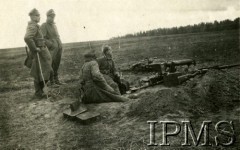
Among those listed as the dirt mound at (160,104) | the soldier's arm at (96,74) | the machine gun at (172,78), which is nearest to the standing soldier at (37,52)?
the soldier's arm at (96,74)

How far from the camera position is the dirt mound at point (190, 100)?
5531 mm

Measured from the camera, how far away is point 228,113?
18.1 feet

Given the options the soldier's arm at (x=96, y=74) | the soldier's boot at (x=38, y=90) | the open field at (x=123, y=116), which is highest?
the soldier's arm at (x=96, y=74)

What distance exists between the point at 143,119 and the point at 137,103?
2.20 feet

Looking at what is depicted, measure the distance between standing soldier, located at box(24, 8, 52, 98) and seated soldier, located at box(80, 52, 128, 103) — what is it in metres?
1.69

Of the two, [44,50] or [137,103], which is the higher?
[44,50]

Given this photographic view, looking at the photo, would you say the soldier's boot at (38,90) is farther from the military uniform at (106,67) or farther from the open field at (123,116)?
the military uniform at (106,67)

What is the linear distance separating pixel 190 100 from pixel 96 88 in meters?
2.08

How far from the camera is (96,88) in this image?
21.4 feet

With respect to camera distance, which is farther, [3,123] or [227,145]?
[3,123]

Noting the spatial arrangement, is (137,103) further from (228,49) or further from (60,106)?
(228,49)

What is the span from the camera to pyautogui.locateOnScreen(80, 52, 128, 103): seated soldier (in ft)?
21.3

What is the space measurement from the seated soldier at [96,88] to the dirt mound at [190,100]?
25.5 inches

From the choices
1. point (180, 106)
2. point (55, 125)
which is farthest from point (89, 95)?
point (180, 106)
